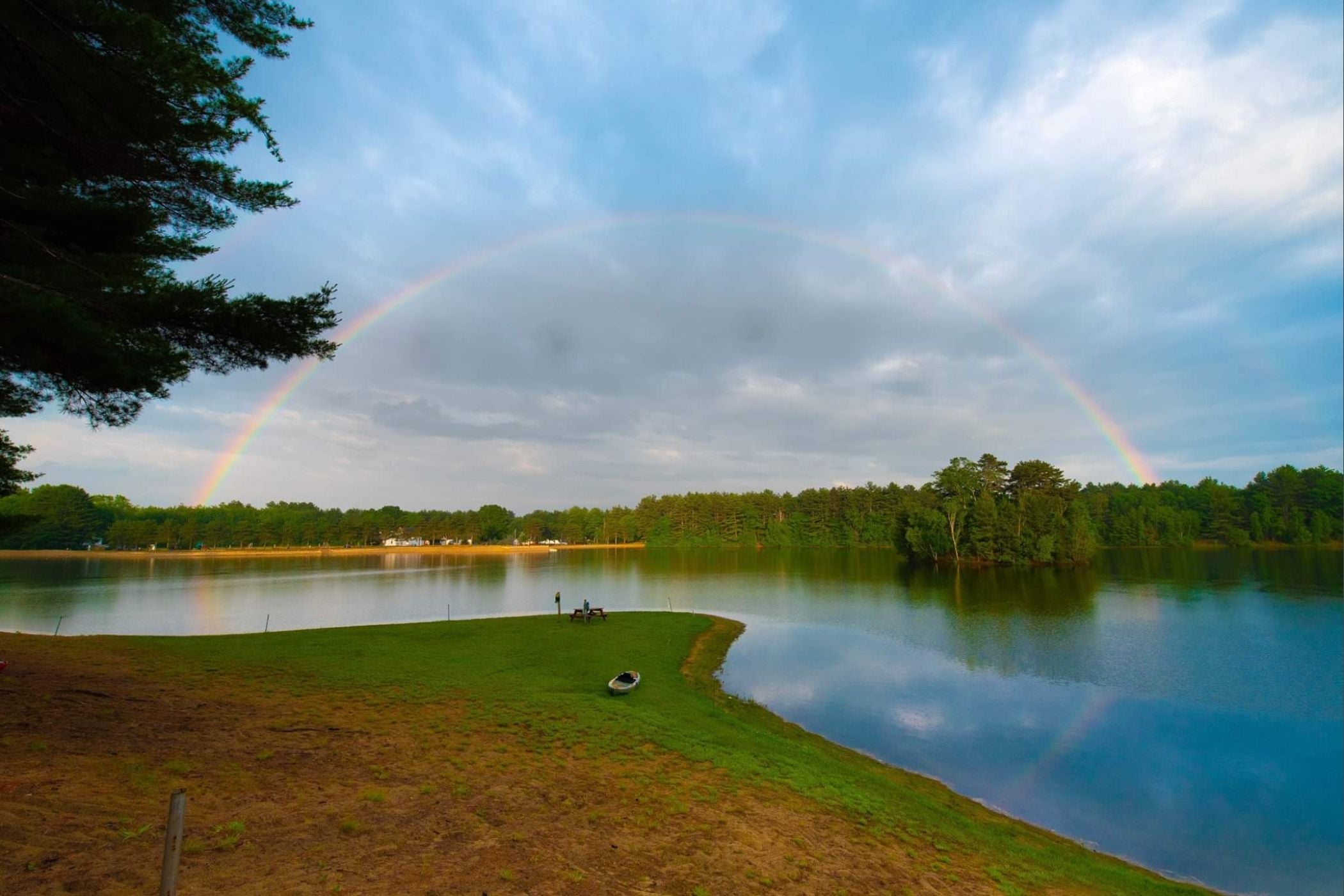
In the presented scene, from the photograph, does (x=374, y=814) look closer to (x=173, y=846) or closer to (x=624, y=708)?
(x=173, y=846)

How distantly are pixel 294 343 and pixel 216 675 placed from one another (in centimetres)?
1296

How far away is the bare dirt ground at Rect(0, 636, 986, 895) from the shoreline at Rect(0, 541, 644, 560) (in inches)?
5841

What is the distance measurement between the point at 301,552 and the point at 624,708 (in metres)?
179

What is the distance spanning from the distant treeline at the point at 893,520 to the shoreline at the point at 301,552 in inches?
173

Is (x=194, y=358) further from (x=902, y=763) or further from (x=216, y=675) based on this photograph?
(x=902, y=763)

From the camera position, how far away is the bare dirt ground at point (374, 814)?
6.23 meters

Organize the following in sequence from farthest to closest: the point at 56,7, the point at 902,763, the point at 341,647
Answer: the point at 341,647 < the point at 902,763 < the point at 56,7

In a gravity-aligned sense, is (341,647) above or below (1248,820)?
above

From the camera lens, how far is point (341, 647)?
79.6 ft

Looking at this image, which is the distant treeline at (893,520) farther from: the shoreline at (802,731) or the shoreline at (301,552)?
the shoreline at (802,731)

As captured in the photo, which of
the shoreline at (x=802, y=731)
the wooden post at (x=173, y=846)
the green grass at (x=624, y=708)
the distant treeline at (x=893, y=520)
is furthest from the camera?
the distant treeline at (x=893, y=520)

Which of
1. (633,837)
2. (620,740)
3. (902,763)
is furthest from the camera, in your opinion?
(902,763)

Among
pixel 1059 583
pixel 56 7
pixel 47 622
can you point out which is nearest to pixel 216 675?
pixel 56 7

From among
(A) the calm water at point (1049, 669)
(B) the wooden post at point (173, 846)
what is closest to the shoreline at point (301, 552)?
(A) the calm water at point (1049, 669)
